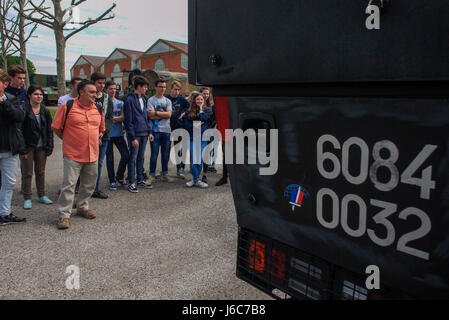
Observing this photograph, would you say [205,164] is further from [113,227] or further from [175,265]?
[175,265]

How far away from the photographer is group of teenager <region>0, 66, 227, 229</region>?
4.17 metres

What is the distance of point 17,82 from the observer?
196 inches

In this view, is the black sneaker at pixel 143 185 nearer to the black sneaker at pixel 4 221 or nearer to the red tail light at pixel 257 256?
the black sneaker at pixel 4 221

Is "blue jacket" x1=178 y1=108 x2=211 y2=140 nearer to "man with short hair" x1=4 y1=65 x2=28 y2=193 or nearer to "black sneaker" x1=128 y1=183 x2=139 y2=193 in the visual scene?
"black sneaker" x1=128 y1=183 x2=139 y2=193

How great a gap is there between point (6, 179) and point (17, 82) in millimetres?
1602

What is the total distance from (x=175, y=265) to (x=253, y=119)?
203 cm

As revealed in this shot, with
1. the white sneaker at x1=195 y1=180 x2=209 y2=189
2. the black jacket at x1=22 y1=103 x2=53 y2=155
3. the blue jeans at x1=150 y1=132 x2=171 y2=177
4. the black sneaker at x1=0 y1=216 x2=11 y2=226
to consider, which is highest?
the black jacket at x1=22 y1=103 x2=53 y2=155

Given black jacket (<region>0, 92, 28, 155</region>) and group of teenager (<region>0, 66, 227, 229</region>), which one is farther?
group of teenager (<region>0, 66, 227, 229</region>)

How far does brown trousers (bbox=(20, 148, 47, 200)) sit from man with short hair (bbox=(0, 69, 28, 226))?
0.60 meters

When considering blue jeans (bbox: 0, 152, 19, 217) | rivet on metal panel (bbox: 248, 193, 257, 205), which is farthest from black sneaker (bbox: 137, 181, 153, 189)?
rivet on metal panel (bbox: 248, 193, 257, 205)

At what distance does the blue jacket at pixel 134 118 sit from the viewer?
5773mm

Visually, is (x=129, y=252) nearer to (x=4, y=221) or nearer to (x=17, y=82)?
(x=4, y=221)

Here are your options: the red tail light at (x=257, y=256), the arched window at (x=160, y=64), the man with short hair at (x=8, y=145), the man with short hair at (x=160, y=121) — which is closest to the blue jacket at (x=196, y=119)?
the man with short hair at (x=160, y=121)
